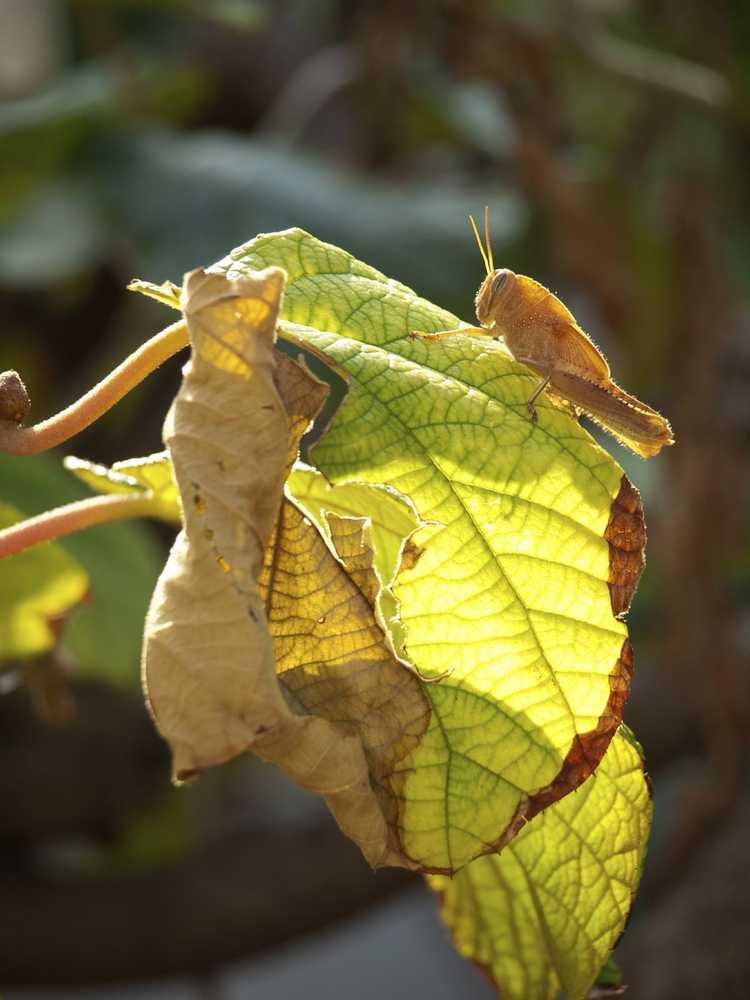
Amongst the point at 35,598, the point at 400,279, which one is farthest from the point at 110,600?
the point at 400,279

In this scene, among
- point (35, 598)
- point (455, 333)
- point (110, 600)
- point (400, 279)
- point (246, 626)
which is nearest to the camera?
point (246, 626)

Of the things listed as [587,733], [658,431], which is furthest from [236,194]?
[587,733]

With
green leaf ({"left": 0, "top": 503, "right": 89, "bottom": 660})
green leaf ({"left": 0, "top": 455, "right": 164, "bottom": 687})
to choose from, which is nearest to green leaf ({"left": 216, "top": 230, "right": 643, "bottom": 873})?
green leaf ({"left": 0, "top": 503, "right": 89, "bottom": 660})

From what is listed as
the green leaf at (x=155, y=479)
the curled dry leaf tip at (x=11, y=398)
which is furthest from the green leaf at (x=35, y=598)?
the curled dry leaf tip at (x=11, y=398)

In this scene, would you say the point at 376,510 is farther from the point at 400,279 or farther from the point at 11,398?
the point at 400,279

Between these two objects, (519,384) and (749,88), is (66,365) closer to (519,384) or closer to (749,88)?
(749,88)

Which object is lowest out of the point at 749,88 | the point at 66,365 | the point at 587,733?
the point at 66,365

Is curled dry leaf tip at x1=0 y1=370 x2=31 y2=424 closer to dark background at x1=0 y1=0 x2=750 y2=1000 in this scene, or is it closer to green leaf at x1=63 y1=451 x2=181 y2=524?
green leaf at x1=63 y1=451 x2=181 y2=524

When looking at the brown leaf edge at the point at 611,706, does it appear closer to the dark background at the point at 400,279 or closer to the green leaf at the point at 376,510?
the green leaf at the point at 376,510
